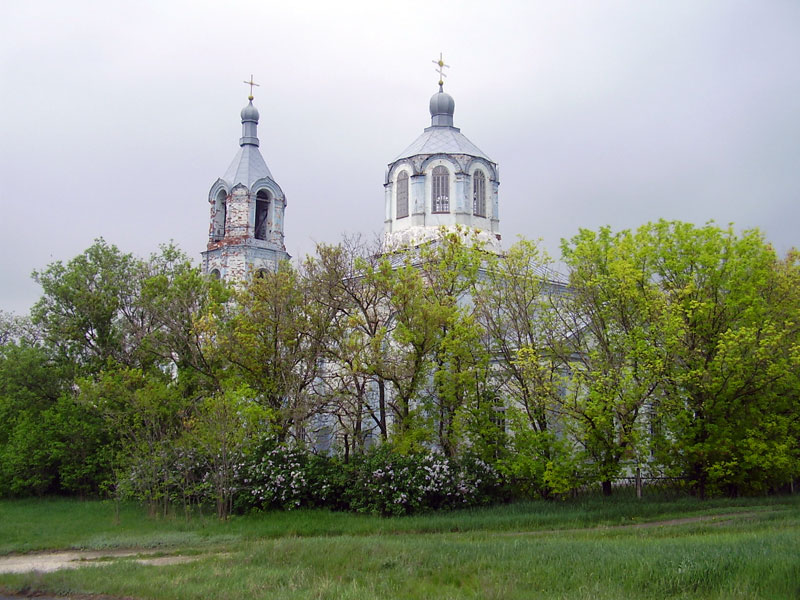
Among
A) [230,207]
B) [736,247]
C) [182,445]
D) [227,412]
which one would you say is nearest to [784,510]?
[736,247]

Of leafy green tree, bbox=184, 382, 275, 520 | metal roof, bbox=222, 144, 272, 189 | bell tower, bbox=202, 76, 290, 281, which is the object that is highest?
metal roof, bbox=222, 144, 272, 189

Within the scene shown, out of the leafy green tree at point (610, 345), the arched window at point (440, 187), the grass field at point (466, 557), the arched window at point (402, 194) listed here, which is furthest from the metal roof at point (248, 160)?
the grass field at point (466, 557)

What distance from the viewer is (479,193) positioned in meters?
28.7

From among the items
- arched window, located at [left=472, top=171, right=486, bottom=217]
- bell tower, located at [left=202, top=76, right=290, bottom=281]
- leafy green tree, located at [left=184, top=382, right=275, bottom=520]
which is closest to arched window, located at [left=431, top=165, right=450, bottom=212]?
arched window, located at [left=472, top=171, right=486, bottom=217]

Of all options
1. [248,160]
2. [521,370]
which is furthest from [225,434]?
[248,160]

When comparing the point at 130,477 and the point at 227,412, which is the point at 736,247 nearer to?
the point at 227,412

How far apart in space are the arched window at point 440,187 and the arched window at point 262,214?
25.7 ft

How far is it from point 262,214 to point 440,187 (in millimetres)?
8511

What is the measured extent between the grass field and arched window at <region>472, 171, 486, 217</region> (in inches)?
557

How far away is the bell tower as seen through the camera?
3133 centimetres

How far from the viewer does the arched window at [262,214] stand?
1284 inches

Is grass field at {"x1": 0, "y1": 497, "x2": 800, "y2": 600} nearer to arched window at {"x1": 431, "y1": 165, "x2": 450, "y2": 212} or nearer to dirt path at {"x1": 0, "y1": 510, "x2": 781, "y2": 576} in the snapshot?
dirt path at {"x1": 0, "y1": 510, "x2": 781, "y2": 576}

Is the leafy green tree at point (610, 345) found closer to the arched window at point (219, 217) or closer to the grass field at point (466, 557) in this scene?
the grass field at point (466, 557)

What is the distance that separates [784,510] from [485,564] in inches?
340
